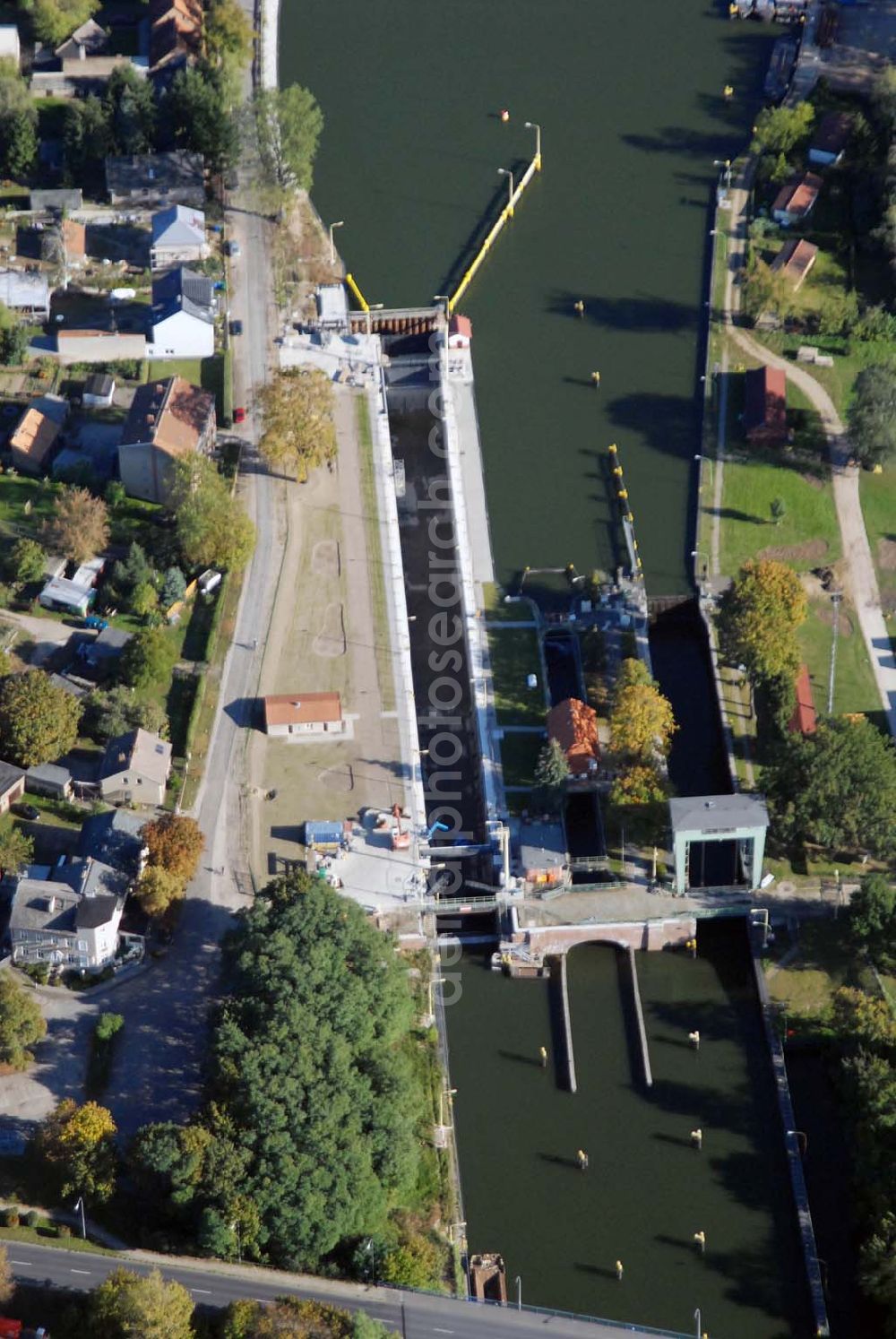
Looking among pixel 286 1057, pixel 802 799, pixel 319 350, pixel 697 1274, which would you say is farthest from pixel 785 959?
pixel 319 350

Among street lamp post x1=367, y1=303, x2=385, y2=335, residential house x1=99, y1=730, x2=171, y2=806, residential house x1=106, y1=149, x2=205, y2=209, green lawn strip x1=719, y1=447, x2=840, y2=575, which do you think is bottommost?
residential house x1=99, y1=730, x2=171, y2=806

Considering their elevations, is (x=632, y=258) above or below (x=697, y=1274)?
above

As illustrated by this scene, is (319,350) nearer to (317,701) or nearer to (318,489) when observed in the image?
(318,489)

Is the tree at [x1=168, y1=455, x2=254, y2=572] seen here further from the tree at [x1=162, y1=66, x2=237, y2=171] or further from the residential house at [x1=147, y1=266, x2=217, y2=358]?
the tree at [x1=162, y1=66, x2=237, y2=171]

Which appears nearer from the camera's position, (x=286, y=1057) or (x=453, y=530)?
(x=286, y=1057)

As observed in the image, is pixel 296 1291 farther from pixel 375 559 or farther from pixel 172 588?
pixel 375 559

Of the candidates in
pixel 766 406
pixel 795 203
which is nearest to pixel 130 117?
pixel 795 203

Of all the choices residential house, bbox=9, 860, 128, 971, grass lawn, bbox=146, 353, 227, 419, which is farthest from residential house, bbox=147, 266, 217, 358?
residential house, bbox=9, 860, 128, 971
